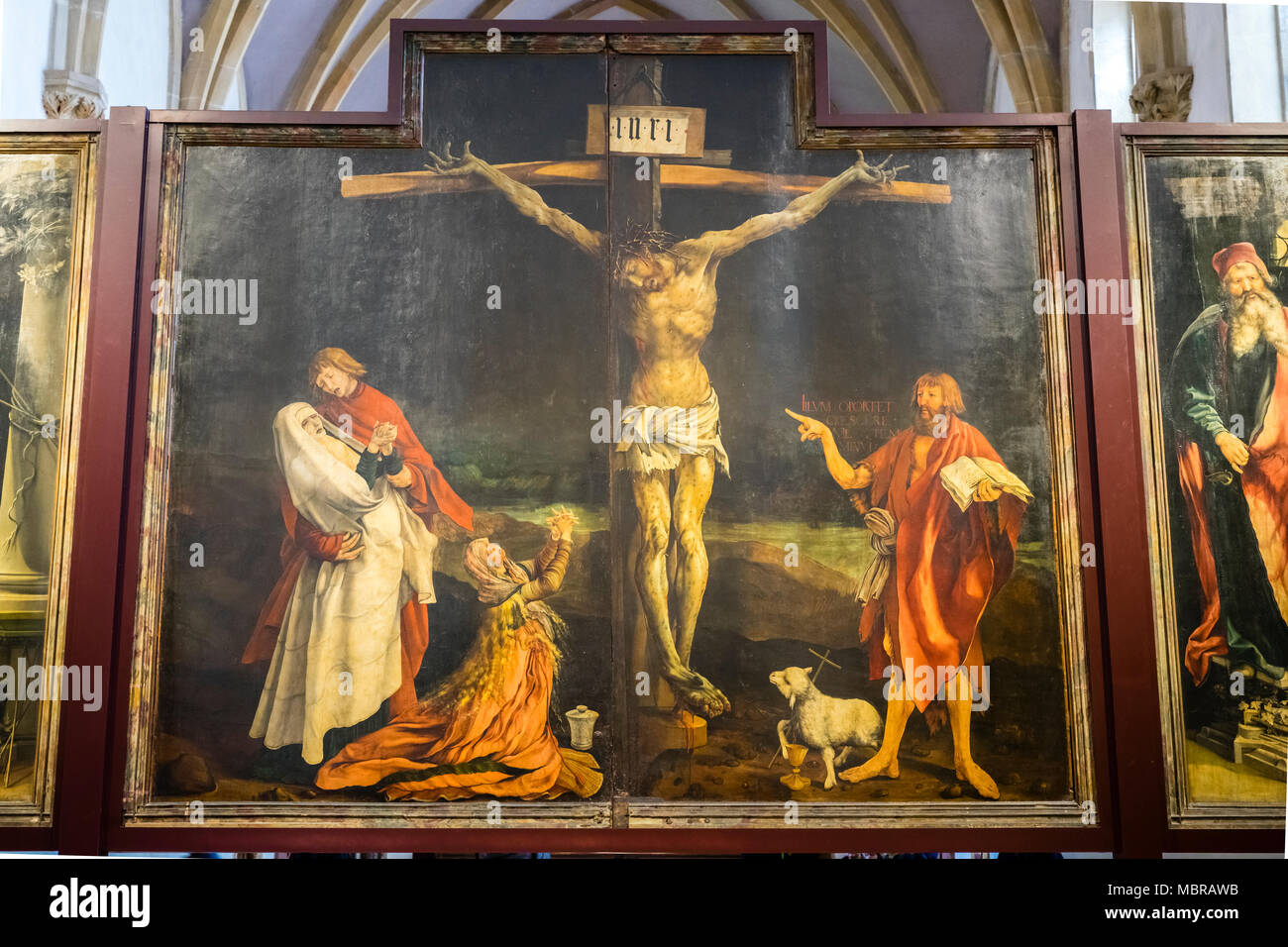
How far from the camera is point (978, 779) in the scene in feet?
20.3

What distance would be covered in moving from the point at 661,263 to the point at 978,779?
3.35m

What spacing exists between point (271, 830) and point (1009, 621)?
4.14m

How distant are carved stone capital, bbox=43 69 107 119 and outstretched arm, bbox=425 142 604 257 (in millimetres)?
5247

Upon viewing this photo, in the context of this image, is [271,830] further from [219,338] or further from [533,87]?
[533,87]

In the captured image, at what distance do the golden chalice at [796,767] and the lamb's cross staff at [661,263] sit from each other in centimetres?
51

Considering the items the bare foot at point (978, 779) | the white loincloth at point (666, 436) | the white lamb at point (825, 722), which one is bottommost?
the bare foot at point (978, 779)

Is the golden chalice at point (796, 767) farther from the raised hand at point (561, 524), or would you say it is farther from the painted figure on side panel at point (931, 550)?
the raised hand at point (561, 524)

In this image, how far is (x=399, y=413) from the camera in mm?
6496

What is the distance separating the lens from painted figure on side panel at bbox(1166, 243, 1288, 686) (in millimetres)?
6320

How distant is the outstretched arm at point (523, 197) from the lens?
21.8ft

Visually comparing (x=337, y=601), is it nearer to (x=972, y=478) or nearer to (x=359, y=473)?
(x=359, y=473)

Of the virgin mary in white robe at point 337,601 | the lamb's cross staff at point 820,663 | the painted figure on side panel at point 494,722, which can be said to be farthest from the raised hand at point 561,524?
the lamb's cross staff at point 820,663

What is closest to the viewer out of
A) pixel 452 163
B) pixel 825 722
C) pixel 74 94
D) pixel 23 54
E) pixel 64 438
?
pixel 825 722

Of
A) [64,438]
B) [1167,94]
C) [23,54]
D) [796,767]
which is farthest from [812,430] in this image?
[23,54]
